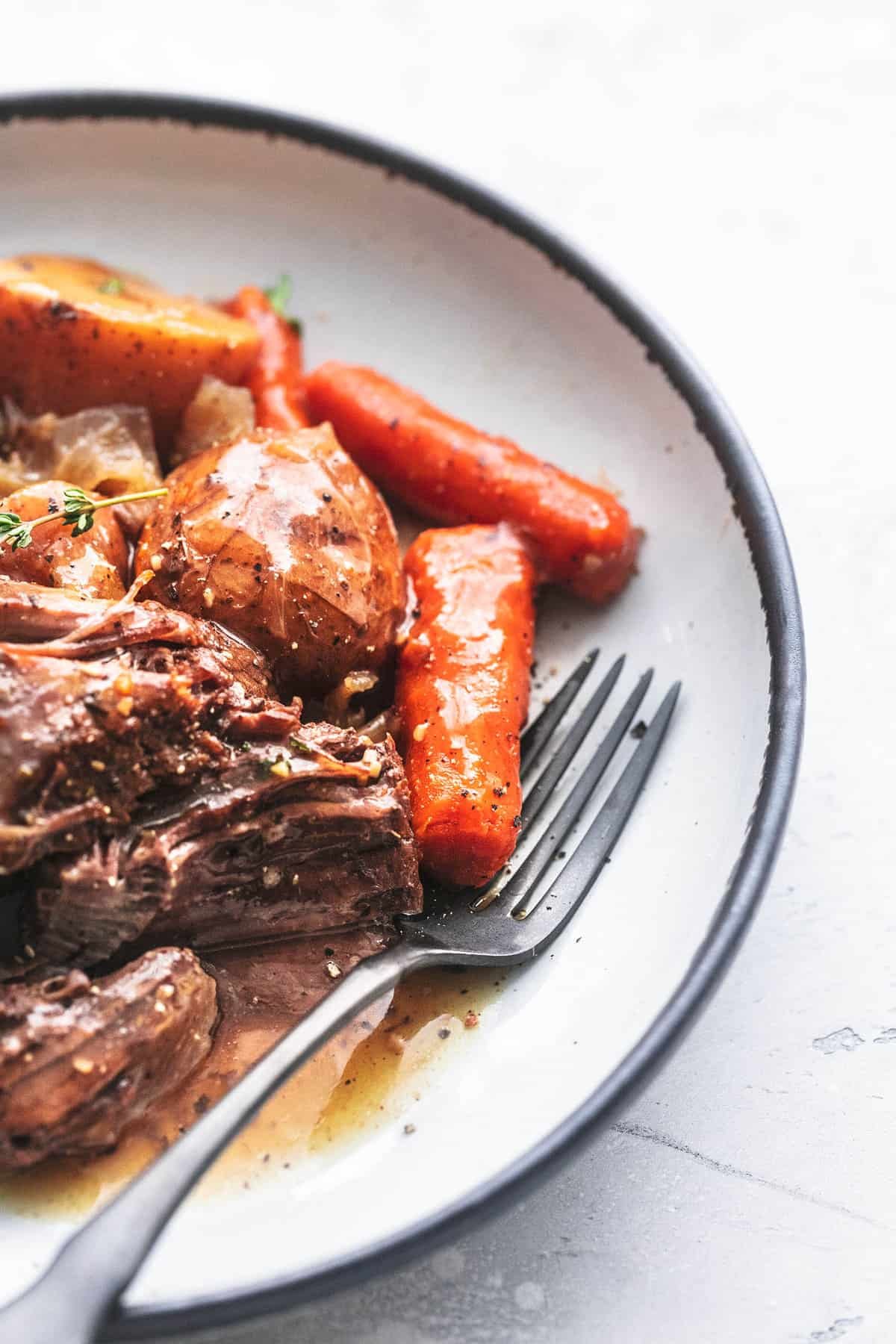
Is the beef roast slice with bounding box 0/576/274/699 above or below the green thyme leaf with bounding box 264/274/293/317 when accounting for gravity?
below

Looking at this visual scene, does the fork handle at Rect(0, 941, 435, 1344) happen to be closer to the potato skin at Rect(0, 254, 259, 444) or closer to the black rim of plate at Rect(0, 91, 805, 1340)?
the black rim of plate at Rect(0, 91, 805, 1340)

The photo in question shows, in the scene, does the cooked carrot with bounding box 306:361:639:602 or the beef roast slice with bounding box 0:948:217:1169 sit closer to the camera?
the beef roast slice with bounding box 0:948:217:1169

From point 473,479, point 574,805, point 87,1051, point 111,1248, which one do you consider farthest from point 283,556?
point 111,1248

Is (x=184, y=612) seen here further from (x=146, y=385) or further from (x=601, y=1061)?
(x=601, y=1061)

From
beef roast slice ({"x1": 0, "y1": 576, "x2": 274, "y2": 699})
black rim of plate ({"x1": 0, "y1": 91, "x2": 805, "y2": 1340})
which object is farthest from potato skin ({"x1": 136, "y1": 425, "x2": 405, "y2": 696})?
black rim of plate ({"x1": 0, "y1": 91, "x2": 805, "y2": 1340})

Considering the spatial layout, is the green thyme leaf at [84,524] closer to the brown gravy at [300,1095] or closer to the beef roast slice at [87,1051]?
the beef roast slice at [87,1051]

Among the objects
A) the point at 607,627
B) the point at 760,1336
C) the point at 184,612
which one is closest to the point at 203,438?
the point at 184,612

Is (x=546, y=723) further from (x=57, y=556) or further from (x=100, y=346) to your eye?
(x=100, y=346)
